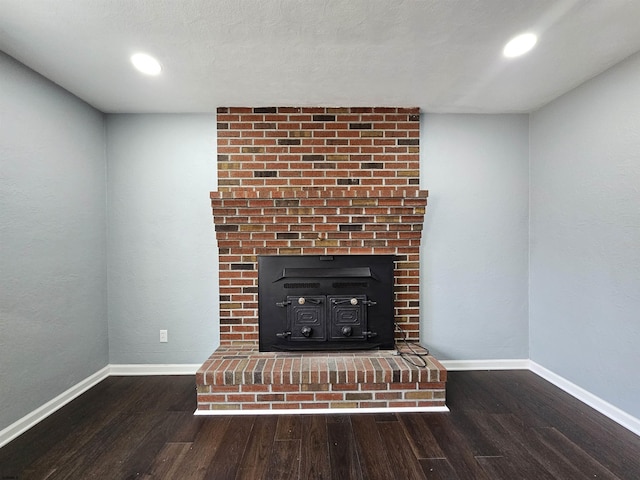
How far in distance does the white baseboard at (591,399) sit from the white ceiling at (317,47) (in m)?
2.13

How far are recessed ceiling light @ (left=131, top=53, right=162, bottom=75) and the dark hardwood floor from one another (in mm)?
2184

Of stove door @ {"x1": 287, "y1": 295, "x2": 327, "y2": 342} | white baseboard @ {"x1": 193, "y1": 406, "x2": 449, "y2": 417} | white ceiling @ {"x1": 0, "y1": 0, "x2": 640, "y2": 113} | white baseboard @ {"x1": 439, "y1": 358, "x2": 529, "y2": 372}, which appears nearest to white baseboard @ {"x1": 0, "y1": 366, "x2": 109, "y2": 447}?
white baseboard @ {"x1": 193, "y1": 406, "x2": 449, "y2": 417}

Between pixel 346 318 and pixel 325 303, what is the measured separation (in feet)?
0.67

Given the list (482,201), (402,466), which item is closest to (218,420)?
(402,466)

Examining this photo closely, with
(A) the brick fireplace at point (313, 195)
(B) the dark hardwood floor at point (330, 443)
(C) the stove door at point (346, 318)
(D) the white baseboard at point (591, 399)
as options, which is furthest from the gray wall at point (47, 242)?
(D) the white baseboard at point (591, 399)

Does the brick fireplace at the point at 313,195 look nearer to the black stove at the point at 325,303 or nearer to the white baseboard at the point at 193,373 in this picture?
the black stove at the point at 325,303

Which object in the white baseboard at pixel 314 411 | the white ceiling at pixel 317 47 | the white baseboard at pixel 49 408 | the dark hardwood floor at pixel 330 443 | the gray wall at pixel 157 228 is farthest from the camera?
the gray wall at pixel 157 228

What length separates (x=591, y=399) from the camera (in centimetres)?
214

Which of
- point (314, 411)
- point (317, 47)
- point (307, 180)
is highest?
point (317, 47)

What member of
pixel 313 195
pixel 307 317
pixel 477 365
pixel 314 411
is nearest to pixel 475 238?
pixel 477 365

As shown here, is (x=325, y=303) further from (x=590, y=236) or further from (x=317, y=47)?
(x=590, y=236)

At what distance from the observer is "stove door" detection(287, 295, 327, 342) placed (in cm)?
253

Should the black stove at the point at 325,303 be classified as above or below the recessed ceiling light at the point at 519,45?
below

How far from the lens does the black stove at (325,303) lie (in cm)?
253
